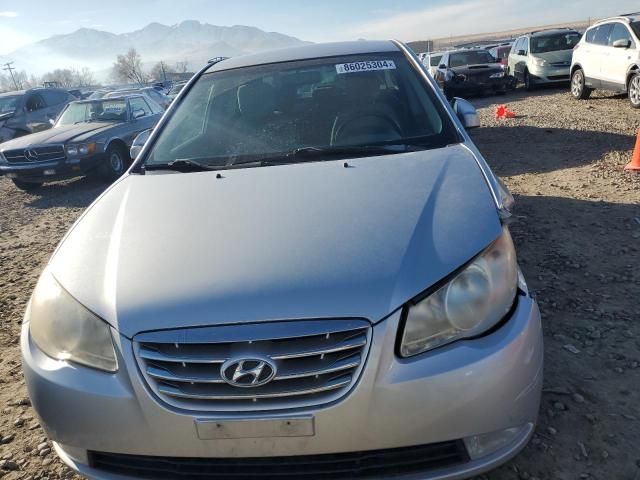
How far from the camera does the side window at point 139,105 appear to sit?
954cm

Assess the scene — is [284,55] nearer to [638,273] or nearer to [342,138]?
[342,138]

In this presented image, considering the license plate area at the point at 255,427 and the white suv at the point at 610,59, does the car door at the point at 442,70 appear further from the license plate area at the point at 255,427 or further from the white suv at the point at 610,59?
the license plate area at the point at 255,427

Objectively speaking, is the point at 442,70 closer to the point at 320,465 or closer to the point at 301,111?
the point at 301,111

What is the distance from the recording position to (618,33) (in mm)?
10422

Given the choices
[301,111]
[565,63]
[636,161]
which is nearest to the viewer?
[301,111]

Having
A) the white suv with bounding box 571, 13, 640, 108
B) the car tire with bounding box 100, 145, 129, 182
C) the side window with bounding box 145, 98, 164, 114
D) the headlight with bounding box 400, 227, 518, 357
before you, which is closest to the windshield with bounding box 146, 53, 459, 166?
the headlight with bounding box 400, 227, 518, 357

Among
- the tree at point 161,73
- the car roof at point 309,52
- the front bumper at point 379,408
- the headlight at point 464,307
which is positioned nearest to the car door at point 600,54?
the car roof at point 309,52

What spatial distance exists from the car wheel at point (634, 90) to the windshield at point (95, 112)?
9401 millimetres

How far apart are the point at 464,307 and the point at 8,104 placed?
1463cm

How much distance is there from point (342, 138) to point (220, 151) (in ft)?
2.15

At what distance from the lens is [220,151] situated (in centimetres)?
277

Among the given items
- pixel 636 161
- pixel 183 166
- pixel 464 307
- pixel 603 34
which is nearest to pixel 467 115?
pixel 183 166

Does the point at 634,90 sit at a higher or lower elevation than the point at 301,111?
lower

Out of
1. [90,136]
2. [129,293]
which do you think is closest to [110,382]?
[129,293]
